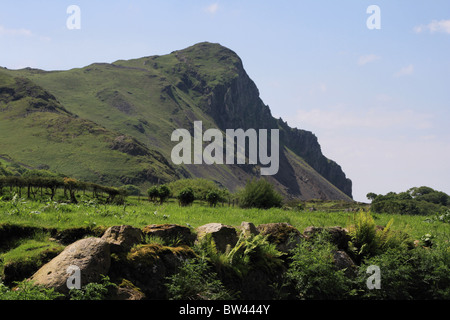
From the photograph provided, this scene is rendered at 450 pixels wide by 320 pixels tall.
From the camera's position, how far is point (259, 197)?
90.8 ft

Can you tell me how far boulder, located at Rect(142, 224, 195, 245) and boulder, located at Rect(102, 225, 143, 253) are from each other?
723 millimetres

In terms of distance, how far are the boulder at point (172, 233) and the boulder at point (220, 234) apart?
13.6 inches

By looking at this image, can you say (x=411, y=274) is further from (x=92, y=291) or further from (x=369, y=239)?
(x=92, y=291)

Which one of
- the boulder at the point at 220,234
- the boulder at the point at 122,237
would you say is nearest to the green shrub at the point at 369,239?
the boulder at the point at 220,234

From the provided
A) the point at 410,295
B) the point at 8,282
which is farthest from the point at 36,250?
the point at 410,295

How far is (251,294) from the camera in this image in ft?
38.3

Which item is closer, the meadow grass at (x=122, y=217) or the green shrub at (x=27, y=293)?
the green shrub at (x=27, y=293)

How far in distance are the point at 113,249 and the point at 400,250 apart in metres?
9.63

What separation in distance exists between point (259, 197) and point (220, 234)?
14.7 metres

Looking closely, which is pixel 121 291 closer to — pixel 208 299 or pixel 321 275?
pixel 208 299

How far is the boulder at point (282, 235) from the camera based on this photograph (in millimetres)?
14062

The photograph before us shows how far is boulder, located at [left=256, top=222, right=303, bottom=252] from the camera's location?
A: 14.1m

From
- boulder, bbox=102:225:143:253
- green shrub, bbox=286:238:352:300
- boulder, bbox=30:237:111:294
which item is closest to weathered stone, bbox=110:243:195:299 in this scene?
boulder, bbox=102:225:143:253

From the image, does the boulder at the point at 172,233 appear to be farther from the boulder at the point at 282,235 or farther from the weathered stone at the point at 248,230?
the boulder at the point at 282,235
